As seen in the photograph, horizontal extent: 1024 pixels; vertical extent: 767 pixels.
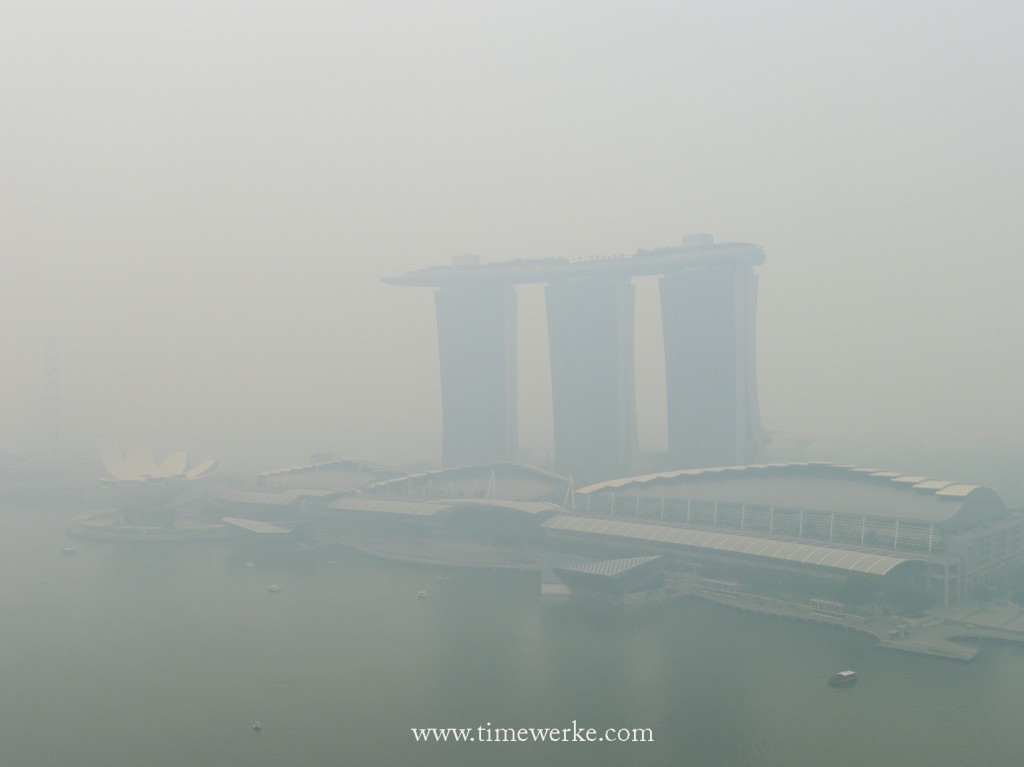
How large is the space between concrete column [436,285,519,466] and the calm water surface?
117ft

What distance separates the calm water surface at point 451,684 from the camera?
1842 centimetres

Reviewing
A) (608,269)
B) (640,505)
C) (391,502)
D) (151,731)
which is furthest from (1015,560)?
(608,269)

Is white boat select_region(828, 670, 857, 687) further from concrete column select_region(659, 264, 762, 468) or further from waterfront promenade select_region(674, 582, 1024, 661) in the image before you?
concrete column select_region(659, 264, 762, 468)

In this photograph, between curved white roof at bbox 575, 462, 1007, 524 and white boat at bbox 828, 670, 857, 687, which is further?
curved white roof at bbox 575, 462, 1007, 524

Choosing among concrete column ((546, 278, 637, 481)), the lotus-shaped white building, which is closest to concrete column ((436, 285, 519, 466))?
Result: concrete column ((546, 278, 637, 481))

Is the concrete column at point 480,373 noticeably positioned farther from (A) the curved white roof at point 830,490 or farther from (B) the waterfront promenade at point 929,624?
(B) the waterfront promenade at point 929,624

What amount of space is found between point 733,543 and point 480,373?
3772 cm

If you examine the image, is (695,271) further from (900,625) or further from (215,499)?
(900,625)

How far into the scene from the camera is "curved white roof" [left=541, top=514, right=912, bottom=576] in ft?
95.4

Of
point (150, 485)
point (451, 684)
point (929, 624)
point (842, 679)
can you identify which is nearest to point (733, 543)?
point (929, 624)

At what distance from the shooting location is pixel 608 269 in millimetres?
62219

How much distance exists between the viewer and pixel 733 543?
32.4 meters

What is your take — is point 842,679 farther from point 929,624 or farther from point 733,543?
point 733,543

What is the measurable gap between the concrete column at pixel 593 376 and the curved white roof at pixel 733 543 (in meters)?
22.9
